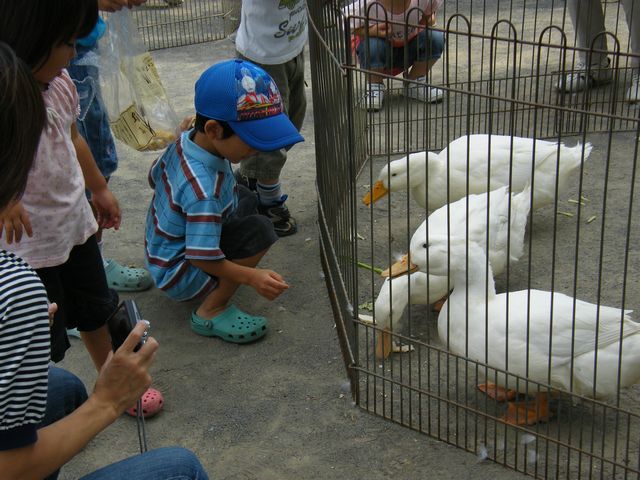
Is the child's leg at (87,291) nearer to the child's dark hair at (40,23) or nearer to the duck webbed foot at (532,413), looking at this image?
the child's dark hair at (40,23)

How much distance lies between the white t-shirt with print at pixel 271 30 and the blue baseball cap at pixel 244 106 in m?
0.90

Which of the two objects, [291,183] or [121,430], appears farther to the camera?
[291,183]

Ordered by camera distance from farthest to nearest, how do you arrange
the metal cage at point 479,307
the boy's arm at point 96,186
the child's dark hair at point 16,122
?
the boy's arm at point 96,186 → the metal cage at point 479,307 → the child's dark hair at point 16,122

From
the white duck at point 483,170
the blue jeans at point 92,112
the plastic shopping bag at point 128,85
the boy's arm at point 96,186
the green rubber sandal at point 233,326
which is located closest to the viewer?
the boy's arm at point 96,186

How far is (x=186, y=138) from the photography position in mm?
3072

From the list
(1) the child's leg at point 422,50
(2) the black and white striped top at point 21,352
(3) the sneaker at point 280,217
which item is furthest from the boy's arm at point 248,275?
(1) the child's leg at point 422,50

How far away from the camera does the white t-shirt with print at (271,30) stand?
3.82 metres

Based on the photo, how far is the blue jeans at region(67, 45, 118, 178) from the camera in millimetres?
2977

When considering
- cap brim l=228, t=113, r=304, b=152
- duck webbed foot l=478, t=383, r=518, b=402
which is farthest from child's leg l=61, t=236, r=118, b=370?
duck webbed foot l=478, t=383, r=518, b=402

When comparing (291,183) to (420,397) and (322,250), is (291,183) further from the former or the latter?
(420,397)

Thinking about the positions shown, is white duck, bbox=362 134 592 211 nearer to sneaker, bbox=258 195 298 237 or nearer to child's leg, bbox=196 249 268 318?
sneaker, bbox=258 195 298 237

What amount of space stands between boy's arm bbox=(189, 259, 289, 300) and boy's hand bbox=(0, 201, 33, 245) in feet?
2.62

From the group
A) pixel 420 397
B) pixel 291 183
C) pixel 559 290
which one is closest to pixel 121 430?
pixel 420 397

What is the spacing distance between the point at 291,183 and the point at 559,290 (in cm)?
161
